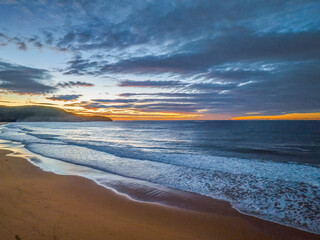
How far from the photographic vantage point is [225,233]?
5.08m

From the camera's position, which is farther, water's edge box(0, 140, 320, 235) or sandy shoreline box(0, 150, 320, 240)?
water's edge box(0, 140, 320, 235)

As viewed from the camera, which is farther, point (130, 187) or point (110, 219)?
point (130, 187)

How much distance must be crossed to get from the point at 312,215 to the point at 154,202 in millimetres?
5684

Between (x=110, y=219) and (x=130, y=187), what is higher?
(x=110, y=219)

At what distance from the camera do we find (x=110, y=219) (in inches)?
218

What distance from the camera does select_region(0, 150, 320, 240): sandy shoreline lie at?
4.78 metres

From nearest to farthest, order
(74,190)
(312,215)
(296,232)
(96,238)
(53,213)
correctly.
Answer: (96,238) → (296,232) → (53,213) → (312,215) → (74,190)

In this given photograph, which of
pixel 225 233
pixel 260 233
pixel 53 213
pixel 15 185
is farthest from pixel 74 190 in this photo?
pixel 260 233

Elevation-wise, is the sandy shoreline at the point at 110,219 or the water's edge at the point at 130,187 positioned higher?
the sandy shoreline at the point at 110,219

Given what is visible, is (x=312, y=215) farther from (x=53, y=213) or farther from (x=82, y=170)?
(x=82, y=170)

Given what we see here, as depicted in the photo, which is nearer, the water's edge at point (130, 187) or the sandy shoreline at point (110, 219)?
the sandy shoreline at point (110, 219)

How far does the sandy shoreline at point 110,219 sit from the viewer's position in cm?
478

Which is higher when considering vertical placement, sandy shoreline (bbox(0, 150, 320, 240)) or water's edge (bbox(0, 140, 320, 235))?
sandy shoreline (bbox(0, 150, 320, 240))

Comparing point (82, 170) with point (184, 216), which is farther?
point (82, 170)
